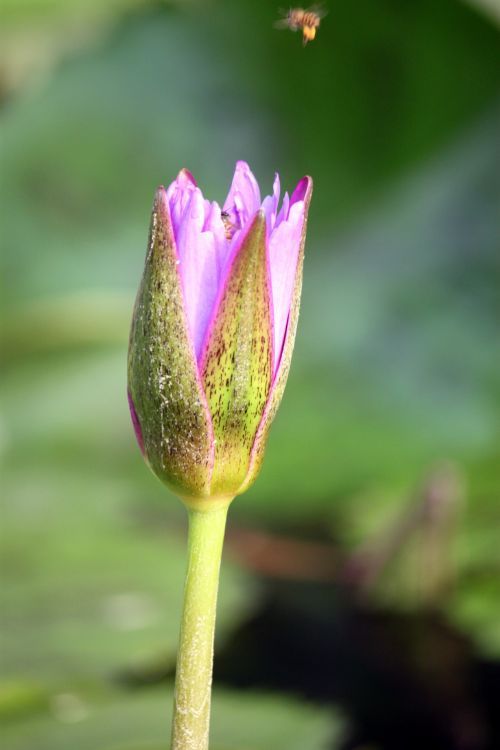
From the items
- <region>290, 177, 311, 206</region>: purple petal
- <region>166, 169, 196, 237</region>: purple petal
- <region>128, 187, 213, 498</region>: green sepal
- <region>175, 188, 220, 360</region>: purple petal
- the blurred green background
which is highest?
the blurred green background

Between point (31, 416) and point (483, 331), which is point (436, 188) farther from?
point (31, 416)

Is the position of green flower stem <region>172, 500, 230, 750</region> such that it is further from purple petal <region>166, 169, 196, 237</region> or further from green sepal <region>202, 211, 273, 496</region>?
purple petal <region>166, 169, 196, 237</region>

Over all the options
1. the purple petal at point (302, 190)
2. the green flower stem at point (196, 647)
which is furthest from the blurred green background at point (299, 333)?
the purple petal at point (302, 190)

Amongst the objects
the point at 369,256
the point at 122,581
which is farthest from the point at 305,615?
the point at 369,256

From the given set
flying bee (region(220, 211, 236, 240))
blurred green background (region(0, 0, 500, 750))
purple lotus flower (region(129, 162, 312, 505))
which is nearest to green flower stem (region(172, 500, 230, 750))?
purple lotus flower (region(129, 162, 312, 505))

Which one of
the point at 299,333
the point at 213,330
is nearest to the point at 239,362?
the point at 213,330

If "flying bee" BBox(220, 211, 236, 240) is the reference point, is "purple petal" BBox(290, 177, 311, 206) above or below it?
above

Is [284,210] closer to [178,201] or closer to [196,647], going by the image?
[178,201]

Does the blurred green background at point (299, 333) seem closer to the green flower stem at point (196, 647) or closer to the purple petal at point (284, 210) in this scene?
the green flower stem at point (196, 647)
